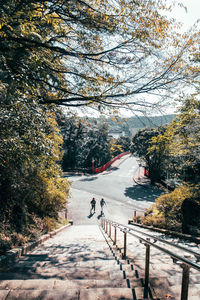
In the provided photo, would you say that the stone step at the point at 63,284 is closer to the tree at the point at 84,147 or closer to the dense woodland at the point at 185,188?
the dense woodland at the point at 185,188

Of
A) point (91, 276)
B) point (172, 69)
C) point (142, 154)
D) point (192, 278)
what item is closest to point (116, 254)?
point (91, 276)

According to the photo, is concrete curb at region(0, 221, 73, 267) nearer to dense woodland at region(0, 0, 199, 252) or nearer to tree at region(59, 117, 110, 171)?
dense woodland at region(0, 0, 199, 252)

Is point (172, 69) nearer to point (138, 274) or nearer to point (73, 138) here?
point (138, 274)

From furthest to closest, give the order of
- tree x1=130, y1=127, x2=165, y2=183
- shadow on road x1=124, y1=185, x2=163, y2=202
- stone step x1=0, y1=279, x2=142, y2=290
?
tree x1=130, y1=127, x2=165, y2=183
shadow on road x1=124, y1=185, x2=163, y2=202
stone step x1=0, y1=279, x2=142, y2=290

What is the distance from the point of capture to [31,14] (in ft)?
13.6

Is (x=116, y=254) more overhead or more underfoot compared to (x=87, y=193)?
more overhead

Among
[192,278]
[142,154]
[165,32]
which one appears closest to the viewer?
[192,278]

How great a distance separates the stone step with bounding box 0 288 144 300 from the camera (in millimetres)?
2211

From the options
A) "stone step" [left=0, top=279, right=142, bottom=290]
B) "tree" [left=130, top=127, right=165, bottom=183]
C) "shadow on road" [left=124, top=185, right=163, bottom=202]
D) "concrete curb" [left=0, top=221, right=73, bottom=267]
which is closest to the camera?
"stone step" [left=0, top=279, right=142, bottom=290]

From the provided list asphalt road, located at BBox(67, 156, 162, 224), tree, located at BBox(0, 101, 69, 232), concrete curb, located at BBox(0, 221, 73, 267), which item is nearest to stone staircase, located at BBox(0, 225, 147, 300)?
concrete curb, located at BBox(0, 221, 73, 267)

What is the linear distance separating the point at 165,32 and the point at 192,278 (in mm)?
5771

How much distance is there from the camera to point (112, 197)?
72.3 feet

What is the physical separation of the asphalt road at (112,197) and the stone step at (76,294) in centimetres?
1333

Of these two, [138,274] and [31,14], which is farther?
[31,14]
